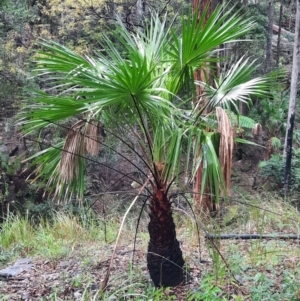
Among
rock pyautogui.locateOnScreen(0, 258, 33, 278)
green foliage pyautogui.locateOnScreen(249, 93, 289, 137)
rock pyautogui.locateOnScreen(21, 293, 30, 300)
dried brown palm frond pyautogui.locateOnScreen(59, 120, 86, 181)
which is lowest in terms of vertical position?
→ rock pyautogui.locateOnScreen(0, 258, 33, 278)

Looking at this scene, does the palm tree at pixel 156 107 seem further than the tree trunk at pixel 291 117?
No

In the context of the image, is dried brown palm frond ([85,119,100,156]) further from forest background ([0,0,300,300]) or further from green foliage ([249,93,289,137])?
green foliage ([249,93,289,137])

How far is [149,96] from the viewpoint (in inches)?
111

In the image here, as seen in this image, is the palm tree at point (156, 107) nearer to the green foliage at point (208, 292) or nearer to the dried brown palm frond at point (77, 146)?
the dried brown palm frond at point (77, 146)

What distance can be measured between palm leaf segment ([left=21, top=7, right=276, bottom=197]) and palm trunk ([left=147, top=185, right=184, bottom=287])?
0.81ft

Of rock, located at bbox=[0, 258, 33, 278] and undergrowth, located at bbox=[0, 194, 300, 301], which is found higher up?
undergrowth, located at bbox=[0, 194, 300, 301]

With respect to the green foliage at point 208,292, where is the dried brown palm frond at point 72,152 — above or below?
above

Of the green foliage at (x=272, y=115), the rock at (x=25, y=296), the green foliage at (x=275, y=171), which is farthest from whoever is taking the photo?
the green foliage at (x=272, y=115)

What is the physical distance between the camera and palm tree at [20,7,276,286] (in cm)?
281

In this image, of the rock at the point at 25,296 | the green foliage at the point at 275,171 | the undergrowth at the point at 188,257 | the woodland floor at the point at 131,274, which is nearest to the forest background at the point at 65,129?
the green foliage at the point at 275,171

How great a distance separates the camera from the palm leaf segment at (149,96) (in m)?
2.78

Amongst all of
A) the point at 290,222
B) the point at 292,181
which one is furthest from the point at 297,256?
the point at 292,181

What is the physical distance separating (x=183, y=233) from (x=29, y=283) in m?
1.98

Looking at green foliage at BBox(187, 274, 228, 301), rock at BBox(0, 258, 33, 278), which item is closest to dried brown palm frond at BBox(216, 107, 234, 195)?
green foliage at BBox(187, 274, 228, 301)
